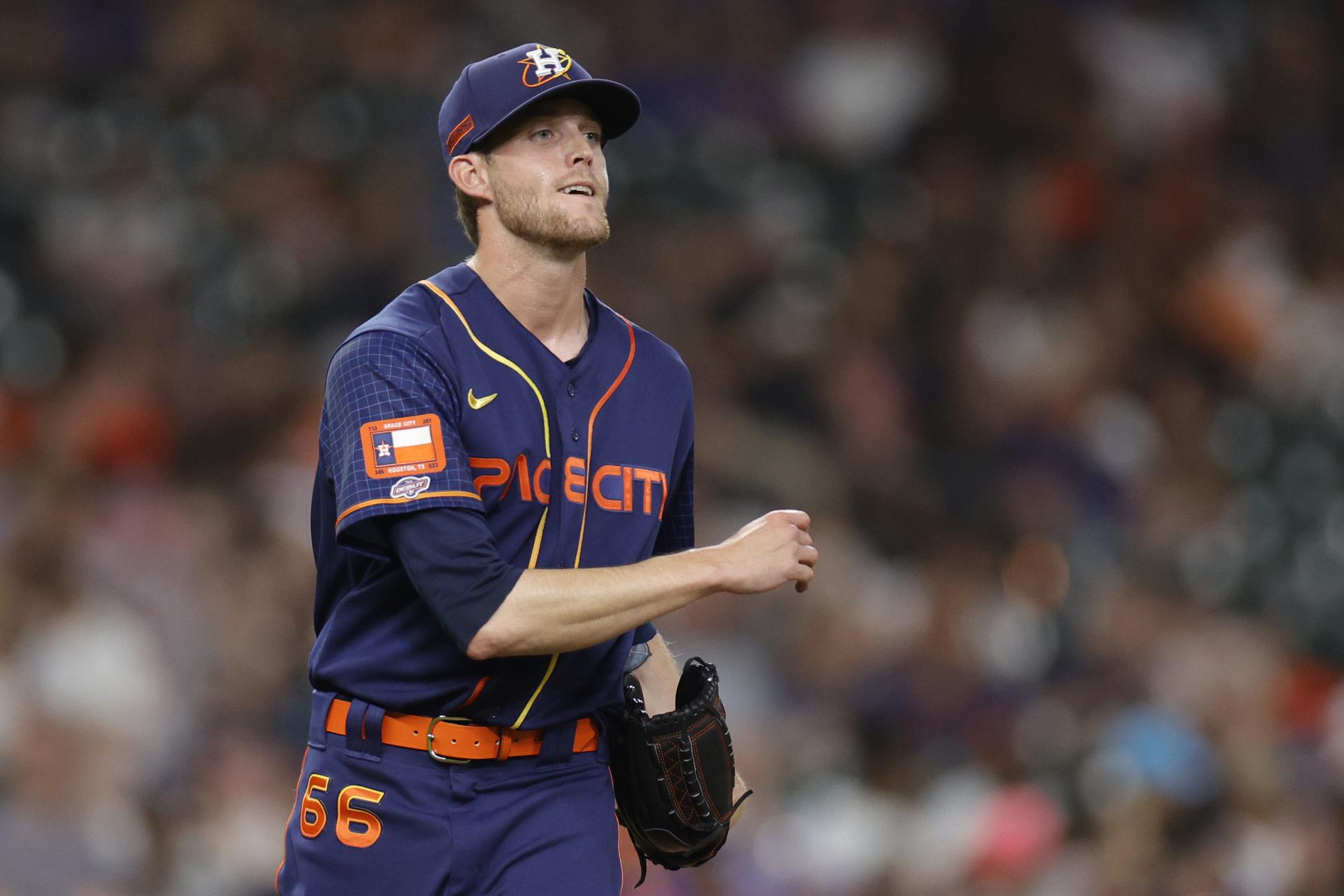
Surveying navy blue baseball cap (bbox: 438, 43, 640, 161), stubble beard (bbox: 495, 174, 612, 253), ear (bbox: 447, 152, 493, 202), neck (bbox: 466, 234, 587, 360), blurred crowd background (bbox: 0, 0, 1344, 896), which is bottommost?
blurred crowd background (bbox: 0, 0, 1344, 896)

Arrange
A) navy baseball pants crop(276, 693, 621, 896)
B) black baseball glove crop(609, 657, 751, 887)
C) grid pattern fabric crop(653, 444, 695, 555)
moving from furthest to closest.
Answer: grid pattern fabric crop(653, 444, 695, 555) → black baseball glove crop(609, 657, 751, 887) → navy baseball pants crop(276, 693, 621, 896)

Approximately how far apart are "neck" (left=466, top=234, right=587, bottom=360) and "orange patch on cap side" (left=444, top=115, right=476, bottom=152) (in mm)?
197

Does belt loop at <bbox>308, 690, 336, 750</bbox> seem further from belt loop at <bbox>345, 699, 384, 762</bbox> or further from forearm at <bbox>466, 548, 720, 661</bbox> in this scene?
forearm at <bbox>466, 548, 720, 661</bbox>

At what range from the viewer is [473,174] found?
10.2 feet

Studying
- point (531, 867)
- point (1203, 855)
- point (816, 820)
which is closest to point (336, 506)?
point (531, 867)

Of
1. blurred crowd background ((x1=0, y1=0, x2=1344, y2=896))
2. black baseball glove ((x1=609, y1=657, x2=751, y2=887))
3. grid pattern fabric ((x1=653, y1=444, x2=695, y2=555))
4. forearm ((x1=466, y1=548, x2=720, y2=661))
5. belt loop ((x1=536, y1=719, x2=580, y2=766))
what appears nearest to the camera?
forearm ((x1=466, y1=548, x2=720, y2=661))

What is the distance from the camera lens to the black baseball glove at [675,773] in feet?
10.0

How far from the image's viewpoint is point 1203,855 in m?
5.97

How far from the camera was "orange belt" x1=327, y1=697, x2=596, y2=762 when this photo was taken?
9.32 feet

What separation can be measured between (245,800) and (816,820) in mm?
2092

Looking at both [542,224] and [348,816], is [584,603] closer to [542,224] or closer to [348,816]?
[348,816]

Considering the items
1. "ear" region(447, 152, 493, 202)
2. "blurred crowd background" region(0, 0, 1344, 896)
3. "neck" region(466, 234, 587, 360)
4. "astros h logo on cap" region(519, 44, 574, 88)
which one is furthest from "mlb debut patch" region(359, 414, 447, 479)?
"blurred crowd background" region(0, 0, 1344, 896)

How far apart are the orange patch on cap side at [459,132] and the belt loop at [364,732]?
105cm

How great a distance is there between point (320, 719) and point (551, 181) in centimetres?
106
